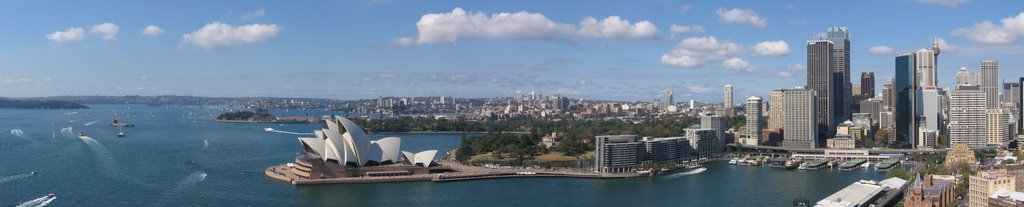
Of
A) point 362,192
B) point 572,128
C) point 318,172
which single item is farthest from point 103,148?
point 572,128

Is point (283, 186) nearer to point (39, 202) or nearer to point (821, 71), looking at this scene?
point (39, 202)

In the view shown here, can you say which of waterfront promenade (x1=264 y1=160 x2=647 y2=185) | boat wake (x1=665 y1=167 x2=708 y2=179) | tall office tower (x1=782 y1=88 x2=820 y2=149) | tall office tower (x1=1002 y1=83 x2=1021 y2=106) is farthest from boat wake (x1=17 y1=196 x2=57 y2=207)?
tall office tower (x1=1002 y1=83 x2=1021 y2=106)

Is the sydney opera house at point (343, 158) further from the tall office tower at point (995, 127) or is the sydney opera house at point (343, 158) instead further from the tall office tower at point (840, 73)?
the tall office tower at point (840, 73)

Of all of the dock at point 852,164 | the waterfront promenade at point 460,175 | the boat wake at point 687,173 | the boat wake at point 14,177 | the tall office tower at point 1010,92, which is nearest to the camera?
the boat wake at point 14,177

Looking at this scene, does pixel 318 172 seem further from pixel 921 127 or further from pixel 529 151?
pixel 921 127

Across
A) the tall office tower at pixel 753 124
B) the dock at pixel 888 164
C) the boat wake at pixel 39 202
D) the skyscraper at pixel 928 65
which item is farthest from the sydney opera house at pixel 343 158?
the skyscraper at pixel 928 65

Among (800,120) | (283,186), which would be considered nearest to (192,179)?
(283,186)
